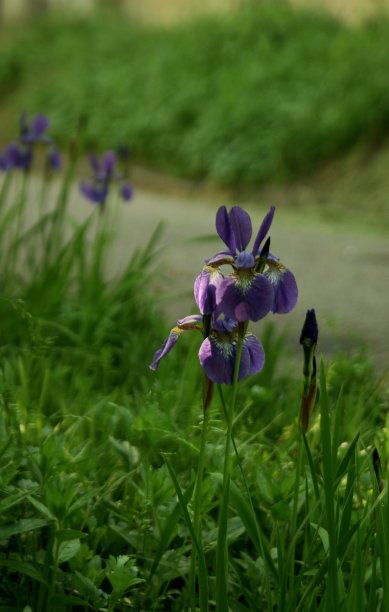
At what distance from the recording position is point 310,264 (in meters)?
4.96

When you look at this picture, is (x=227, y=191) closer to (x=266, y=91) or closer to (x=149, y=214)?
(x=266, y=91)

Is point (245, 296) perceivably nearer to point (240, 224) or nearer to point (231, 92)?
point (240, 224)

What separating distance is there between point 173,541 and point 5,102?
10.6m

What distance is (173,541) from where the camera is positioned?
194 cm

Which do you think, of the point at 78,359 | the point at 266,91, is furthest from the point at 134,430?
the point at 266,91

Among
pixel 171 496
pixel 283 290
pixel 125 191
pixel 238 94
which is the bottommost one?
pixel 171 496

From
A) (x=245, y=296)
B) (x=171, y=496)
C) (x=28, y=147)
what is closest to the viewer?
(x=245, y=296)

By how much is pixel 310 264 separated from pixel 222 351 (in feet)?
11.8

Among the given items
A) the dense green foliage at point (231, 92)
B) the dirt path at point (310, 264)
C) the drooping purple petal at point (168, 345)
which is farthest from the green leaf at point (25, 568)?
the dense green foliage at point (231, 92)

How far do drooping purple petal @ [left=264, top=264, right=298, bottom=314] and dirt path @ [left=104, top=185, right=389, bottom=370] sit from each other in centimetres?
171

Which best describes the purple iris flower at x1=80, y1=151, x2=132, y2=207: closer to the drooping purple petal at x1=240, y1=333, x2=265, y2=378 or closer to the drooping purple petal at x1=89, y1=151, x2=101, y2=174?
the drooping purple petal at x1=89, y1=151, x2=101, y2=174

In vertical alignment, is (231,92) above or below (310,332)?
above

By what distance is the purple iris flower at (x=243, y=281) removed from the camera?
1.31 m

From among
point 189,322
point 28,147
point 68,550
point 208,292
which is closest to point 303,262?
point 28,147
